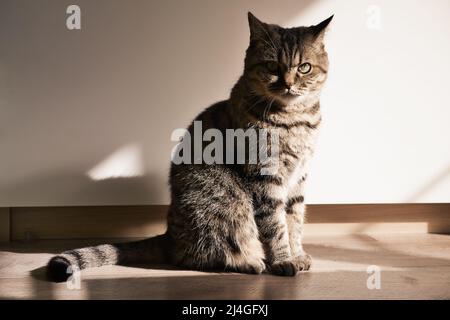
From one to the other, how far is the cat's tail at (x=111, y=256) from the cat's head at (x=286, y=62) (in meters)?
0.65

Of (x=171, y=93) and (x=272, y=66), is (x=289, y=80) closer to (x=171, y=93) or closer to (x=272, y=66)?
(x=272, y=66)

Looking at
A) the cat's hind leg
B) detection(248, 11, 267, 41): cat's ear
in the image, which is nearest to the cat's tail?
the cat's hind leg

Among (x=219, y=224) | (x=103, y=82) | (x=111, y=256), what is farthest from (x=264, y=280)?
(x=103, y=82)

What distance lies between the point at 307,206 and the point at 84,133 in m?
1.01

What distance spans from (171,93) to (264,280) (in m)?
0.87

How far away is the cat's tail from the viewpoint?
4.82 feet

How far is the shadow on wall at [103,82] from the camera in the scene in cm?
188

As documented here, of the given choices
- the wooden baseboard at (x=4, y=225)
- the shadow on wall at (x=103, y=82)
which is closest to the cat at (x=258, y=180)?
the shadow on wall at (x=103, y=82)

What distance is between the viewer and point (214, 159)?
1601 millimetres

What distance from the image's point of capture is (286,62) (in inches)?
59.6

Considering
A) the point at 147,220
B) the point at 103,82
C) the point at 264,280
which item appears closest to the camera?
the point at 264,280

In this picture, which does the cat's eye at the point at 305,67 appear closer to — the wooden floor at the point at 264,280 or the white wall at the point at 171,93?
the white wall at the point at 171,93

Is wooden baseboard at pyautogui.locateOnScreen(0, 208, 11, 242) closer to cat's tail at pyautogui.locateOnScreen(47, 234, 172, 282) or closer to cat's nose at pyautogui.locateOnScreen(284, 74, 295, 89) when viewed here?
cat's tail at pyautogui.locateOnScreen(47, 234, 172, 282)

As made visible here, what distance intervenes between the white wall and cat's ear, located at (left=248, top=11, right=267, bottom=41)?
365 mm
